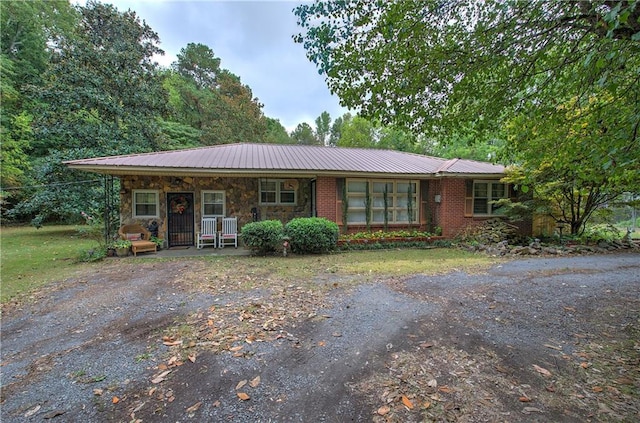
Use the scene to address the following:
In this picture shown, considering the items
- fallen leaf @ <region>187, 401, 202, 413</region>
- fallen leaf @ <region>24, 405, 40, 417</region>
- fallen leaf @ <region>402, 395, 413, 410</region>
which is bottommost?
fallen leaf @ <region>24, 405, 40, 417</region>

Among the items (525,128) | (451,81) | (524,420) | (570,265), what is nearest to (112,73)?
(451,81)

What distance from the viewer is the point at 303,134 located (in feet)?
98.7

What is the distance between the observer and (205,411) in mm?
2125

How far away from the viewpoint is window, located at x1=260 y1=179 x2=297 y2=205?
10.5m

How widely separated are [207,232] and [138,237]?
2030 millimetres

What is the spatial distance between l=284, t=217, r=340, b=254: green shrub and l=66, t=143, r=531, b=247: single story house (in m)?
1.35

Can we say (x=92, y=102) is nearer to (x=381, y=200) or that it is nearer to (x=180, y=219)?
(x=180, y=219)

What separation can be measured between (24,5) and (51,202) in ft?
50.6

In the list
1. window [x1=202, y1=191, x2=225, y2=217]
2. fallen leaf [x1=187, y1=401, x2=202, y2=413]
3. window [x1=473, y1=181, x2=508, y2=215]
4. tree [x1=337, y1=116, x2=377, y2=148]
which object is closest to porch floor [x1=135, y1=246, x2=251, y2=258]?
window [x1=202, y1=191, x2=225, y2=217]

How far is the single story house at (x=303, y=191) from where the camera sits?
943 cm

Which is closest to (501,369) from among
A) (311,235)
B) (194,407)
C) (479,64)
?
(194,407)

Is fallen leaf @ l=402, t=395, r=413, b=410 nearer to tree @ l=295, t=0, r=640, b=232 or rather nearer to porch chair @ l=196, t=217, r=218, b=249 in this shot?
tree @ l=295, t=0, r=640, b=232

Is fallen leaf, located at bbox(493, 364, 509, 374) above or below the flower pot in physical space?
below

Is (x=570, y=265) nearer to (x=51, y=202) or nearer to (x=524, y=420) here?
(x=524, y=420)
